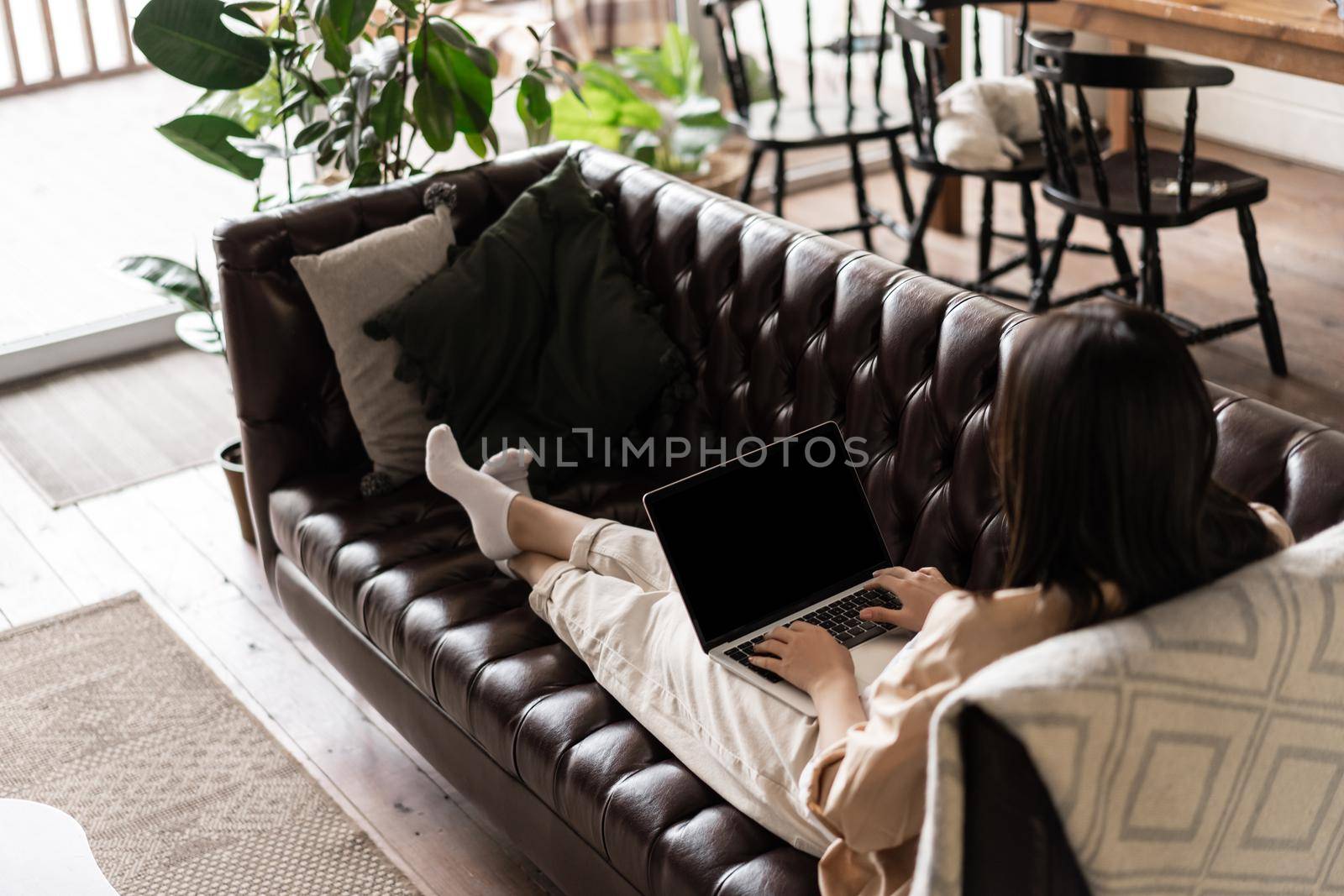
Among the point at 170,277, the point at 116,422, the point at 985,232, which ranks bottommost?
the point at 116,422

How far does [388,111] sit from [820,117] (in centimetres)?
160

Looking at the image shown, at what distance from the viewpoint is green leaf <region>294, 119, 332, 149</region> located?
291cm

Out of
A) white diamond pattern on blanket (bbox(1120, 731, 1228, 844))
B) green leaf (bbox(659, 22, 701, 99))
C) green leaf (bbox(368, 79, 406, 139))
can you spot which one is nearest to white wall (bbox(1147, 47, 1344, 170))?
green leaf (bbox(659, 22, 701, 99))

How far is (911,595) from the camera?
1.80 metres

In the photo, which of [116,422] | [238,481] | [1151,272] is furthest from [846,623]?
[116,422]

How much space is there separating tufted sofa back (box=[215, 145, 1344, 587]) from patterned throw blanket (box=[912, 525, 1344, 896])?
33 centimetres

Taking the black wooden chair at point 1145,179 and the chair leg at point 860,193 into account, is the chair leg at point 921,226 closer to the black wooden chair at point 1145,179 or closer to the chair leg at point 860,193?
the chair leg at point 860,193

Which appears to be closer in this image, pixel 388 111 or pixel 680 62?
pixel 388 111

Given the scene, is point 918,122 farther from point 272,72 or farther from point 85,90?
point 85,90

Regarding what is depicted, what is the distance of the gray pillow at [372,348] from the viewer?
2561mm

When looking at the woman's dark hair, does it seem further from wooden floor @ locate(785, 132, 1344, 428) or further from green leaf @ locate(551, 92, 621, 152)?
green leaf @ locate(551, 92, 621, 152)

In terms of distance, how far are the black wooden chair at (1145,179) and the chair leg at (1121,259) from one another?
0.17 feet

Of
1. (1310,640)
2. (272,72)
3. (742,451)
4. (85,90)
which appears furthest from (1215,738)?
(85,90)

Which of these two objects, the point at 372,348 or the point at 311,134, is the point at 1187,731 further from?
the point at 311,134
